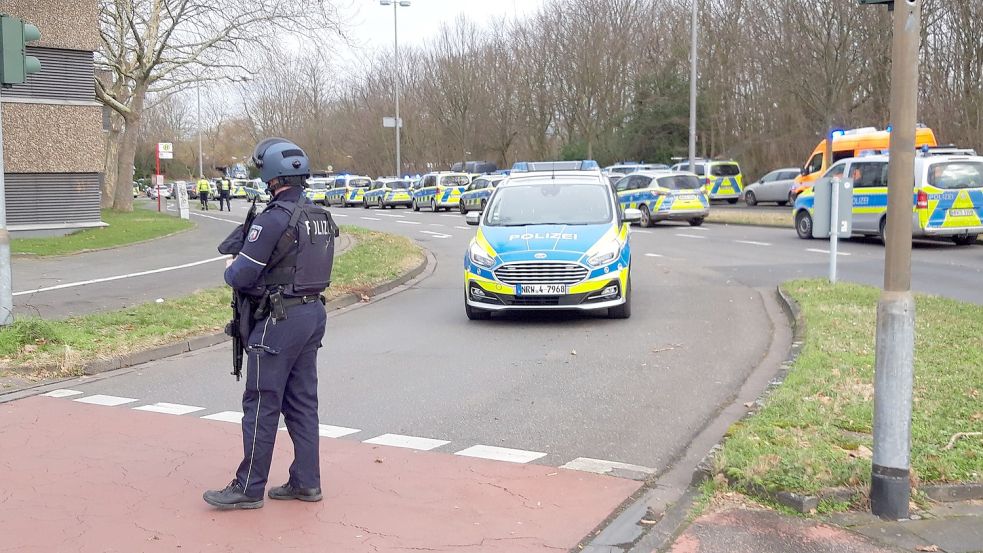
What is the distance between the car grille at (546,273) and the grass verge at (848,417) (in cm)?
256

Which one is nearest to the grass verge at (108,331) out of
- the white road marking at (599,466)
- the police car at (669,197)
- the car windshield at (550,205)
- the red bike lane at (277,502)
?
the red bike lane at (277,502)

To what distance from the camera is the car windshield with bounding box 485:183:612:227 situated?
1211 cm

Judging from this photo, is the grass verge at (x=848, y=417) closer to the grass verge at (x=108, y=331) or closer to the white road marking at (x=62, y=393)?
the white road marking at (x=62, y=393)

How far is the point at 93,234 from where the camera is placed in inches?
941

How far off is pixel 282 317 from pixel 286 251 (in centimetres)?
33

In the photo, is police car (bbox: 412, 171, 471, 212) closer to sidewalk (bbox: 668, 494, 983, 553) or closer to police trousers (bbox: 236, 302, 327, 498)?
police trousers (bbox: 236, 302, 327, 498)

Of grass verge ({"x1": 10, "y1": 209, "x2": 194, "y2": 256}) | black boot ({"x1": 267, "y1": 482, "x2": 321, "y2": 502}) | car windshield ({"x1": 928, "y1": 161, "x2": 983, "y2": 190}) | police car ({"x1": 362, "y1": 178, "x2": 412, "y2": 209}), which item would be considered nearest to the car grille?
black boot ({"x1": 267, "y1": 482, "x2": 321, "y2": 502})

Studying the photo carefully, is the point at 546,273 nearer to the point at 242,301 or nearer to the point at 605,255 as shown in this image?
the point at 605,255

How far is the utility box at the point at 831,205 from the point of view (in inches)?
494

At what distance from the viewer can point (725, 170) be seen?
44.5 metres

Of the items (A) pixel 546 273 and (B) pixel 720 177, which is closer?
(A) pixel 546 273

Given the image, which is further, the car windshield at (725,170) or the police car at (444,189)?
the car windshield at (725,170)

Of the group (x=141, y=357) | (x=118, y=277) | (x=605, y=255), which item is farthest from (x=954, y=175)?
(x=141, y=357)

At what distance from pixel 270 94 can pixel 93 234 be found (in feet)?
180
